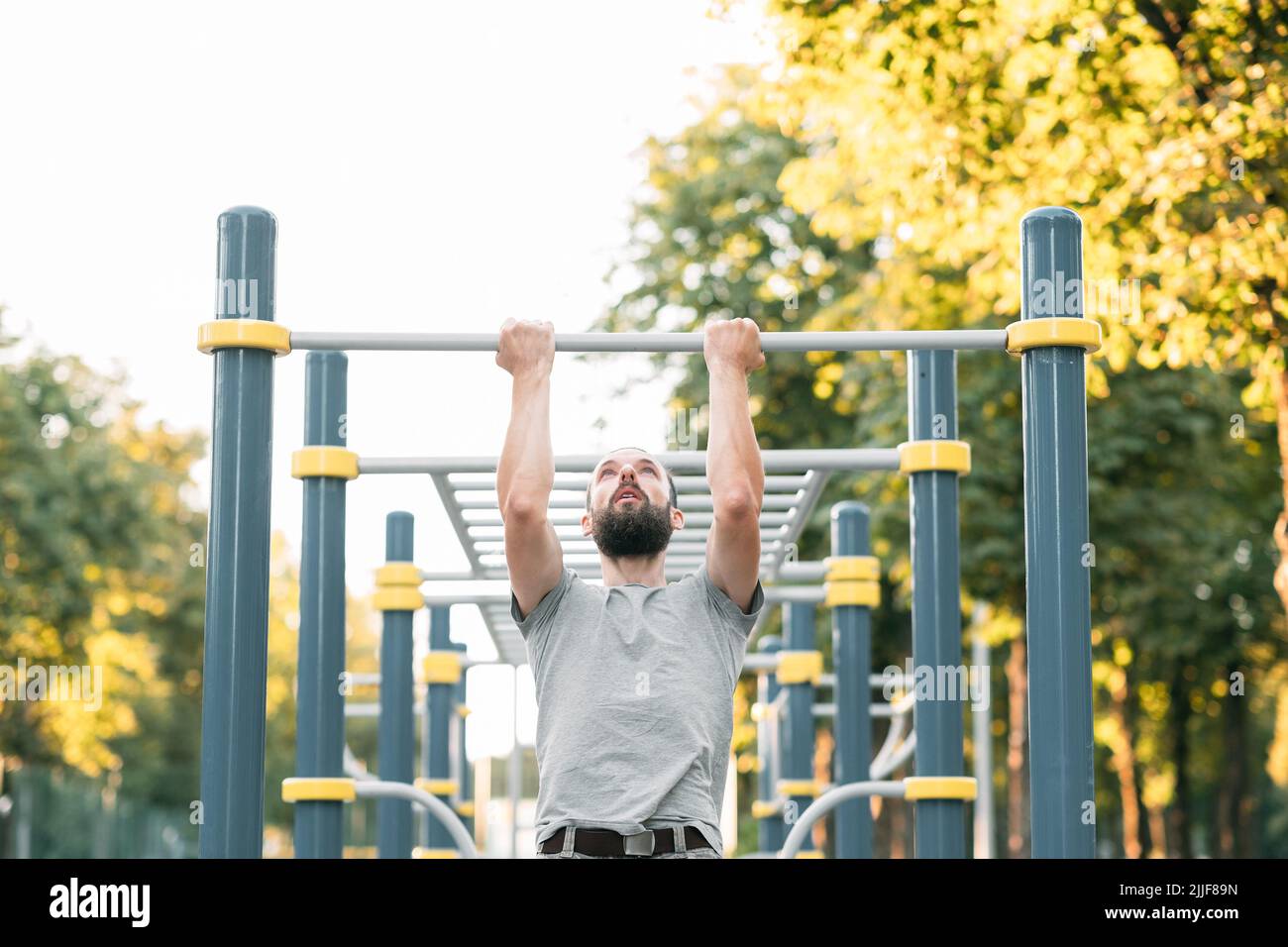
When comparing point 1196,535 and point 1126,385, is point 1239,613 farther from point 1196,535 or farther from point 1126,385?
point 1126,385

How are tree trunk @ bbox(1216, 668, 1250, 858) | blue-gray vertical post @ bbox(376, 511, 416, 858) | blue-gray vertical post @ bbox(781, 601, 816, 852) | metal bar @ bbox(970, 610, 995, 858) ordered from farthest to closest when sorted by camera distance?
1. tree trunk @ bbox(1216, 668, 1250, 858)
2. metal bar @ bbox(970, 610, 995, 858)
3. blue-gray vertical post @ bbox(781, 601, 816, 852)
4. blue-gray vertical post @ bbox(376, 511, 416, 858)

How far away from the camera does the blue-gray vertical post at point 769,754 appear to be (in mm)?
10961

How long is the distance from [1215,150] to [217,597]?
23.0 feet

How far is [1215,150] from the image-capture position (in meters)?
9.24

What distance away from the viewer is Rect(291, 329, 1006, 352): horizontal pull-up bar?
4039 millimetres

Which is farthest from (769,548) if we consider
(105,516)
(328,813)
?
(105,516)

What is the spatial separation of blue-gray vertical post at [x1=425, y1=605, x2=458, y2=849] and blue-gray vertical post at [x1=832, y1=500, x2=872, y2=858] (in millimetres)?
3216

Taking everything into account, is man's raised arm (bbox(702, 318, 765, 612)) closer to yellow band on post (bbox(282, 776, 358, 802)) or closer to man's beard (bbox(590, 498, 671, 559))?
man's beard (bbox(590, 498, 671, 559))

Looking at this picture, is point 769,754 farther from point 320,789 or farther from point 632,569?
point 632,569

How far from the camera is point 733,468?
3779 millimetres

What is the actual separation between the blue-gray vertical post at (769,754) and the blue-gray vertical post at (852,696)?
2904 millimetres

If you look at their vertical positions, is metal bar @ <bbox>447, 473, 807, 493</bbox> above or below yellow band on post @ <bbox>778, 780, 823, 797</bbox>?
above

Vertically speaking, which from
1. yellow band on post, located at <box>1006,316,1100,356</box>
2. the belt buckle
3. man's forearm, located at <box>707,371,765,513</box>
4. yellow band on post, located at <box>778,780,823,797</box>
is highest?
yellow band on post, located at <box>1006,316,1100,356</box>

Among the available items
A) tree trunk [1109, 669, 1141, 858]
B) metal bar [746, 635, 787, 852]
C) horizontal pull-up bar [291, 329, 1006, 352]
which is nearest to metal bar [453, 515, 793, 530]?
horizontal pull-up bar [291, 329, 1006, 352]
